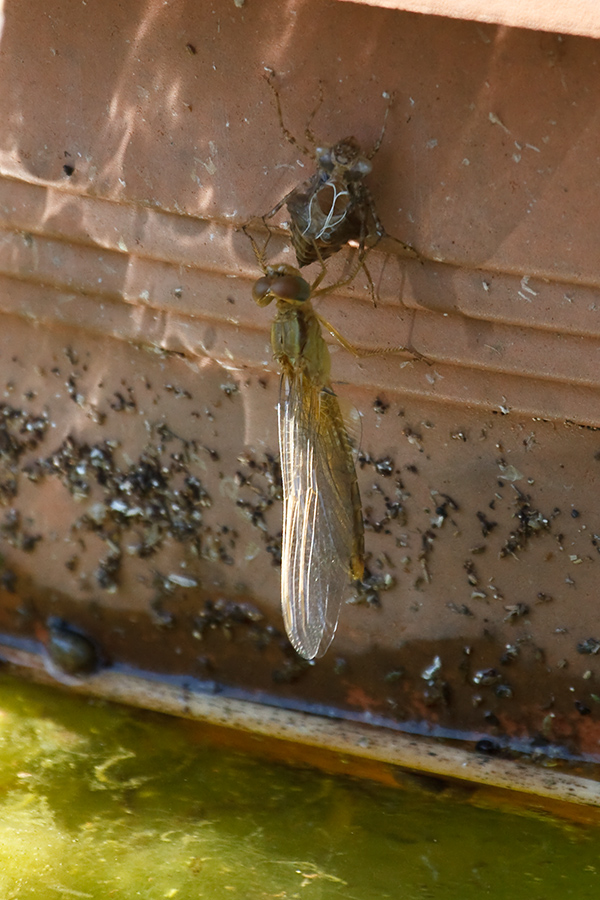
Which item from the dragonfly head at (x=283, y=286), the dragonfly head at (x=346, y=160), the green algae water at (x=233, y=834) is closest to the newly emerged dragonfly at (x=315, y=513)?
the dragonfly head at (x=283, y=286)

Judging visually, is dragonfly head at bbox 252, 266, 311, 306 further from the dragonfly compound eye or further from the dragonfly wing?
the dragonfly wing

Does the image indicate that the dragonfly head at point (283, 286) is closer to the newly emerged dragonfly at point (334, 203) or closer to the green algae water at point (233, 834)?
the newly emerged dragonfly at point (334, 203)

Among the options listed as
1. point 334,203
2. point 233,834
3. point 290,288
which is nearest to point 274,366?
point 290,288

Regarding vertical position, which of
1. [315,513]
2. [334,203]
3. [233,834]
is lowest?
[233,834]

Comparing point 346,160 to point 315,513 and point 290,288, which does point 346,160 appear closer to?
point 290,288

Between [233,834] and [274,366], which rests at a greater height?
[274,366]

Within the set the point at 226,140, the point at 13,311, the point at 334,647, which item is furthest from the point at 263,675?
the point at 226,140

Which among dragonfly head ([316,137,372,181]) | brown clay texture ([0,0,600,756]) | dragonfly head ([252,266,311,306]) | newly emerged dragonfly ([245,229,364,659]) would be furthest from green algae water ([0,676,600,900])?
dragonfly head ([316,137,372,181])
